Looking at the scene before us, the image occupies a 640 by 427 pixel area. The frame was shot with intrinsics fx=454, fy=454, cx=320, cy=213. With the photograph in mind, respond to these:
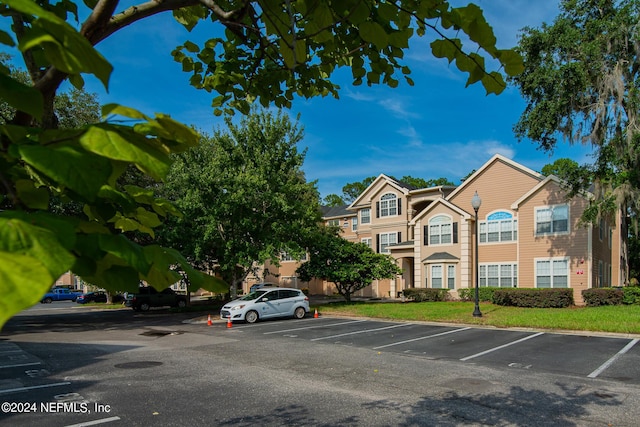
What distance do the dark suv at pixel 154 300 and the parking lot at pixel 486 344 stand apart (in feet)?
47.4

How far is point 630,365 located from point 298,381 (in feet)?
26.7

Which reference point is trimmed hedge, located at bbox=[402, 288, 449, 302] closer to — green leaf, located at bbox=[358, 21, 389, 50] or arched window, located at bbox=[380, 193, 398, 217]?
arched window, located at bbox=[380, 193, 398, 217]

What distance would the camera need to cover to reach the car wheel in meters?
22.0

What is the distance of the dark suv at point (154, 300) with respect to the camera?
107 ft

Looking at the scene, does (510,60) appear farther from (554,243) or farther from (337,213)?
(337,213)

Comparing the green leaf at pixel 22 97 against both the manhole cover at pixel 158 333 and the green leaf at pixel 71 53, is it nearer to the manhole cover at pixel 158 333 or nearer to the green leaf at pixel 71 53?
the green leaf at pixel 71 53

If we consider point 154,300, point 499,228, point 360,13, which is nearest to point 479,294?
point 499,228

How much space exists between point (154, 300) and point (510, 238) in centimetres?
2590

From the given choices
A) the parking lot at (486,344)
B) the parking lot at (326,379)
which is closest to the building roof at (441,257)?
the parking lot at (486,344)

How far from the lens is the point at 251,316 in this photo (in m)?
22.1

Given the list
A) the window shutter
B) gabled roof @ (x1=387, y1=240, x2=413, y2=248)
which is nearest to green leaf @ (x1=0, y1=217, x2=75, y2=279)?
the window shutter

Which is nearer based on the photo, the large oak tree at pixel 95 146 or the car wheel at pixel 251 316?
the large oak tree at pixel 95 146

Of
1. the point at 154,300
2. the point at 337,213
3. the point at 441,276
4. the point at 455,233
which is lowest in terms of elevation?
the point at 154,300

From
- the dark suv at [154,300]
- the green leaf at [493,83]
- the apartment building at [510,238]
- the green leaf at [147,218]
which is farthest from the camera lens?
the dark suv at [154,300]
